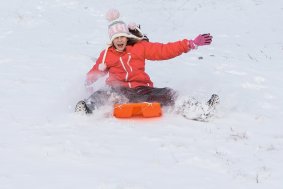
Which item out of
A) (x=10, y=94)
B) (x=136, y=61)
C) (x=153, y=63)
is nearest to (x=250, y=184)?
(x=136, y=61)

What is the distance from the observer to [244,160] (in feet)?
15.6

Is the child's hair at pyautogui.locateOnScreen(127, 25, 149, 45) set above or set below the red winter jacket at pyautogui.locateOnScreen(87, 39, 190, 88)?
above

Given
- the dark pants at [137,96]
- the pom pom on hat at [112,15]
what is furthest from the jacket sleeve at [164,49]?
the pom pom on hat at [112,15]

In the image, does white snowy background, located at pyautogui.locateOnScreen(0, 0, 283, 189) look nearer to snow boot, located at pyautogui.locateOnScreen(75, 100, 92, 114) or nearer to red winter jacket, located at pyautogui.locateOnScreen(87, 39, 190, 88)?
snow boot, located at pyautogui.locateOnScreen(75, 100, 92, 114)

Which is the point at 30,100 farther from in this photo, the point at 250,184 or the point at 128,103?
the point at 250,184

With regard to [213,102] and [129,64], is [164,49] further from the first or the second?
[213,102]

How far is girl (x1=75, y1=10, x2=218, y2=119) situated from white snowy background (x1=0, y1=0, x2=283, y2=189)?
0.43 metres

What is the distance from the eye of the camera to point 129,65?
6.88 meters

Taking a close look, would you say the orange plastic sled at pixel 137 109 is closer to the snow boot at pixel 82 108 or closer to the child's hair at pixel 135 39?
the snow boot at pixel 82 108

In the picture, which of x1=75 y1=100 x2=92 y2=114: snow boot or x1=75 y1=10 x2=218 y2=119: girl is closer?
x1=75 y1=100 x2=92 y2=114: snow boot

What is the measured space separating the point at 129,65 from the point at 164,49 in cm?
52

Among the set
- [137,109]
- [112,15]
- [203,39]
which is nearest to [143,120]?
[137,109]

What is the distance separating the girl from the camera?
6.62m

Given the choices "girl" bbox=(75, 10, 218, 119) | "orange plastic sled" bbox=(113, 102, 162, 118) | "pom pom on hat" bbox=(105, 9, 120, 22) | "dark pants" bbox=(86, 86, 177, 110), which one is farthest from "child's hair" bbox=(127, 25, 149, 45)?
"orange plastic sled" bbox=(113, 102, 162, 118)
